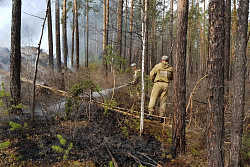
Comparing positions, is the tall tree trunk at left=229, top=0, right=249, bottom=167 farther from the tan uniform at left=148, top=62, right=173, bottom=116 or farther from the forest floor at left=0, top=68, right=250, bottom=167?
the tan uniform at left=148, top=62, right=173, bottom=116

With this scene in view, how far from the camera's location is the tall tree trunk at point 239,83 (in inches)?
124

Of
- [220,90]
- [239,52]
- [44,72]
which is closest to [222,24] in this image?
[220,90]

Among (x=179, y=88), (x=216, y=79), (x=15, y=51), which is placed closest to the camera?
(x=216, y=79)

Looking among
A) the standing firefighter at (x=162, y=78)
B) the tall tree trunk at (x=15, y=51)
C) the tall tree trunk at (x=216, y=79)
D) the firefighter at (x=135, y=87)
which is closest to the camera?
the tall tree trunk at (x=216, y=79)

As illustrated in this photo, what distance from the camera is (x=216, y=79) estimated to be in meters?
2.35

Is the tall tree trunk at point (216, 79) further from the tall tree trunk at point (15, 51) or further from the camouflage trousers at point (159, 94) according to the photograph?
the tall tree trunk at point (15, 51)

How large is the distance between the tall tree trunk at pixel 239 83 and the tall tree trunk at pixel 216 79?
45.8 inches

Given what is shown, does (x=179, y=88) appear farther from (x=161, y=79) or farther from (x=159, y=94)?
(x=159, y=94)

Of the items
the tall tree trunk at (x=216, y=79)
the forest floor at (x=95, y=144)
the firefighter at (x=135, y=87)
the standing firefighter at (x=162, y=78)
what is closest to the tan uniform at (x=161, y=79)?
the standing firefighter at (x=162, y=78)

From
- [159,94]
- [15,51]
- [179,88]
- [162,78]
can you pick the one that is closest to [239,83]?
[179,88]

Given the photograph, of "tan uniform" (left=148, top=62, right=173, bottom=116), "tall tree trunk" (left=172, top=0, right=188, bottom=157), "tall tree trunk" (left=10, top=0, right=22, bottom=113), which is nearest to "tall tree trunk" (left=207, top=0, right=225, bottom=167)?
"tall tree trunk" (left=172, top=0, right=188, bottom=157)

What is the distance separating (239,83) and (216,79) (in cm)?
131

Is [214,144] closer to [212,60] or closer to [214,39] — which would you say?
[212,60]

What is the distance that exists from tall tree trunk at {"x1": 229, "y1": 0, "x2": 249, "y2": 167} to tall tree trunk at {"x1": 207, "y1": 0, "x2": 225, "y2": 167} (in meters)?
1.16
